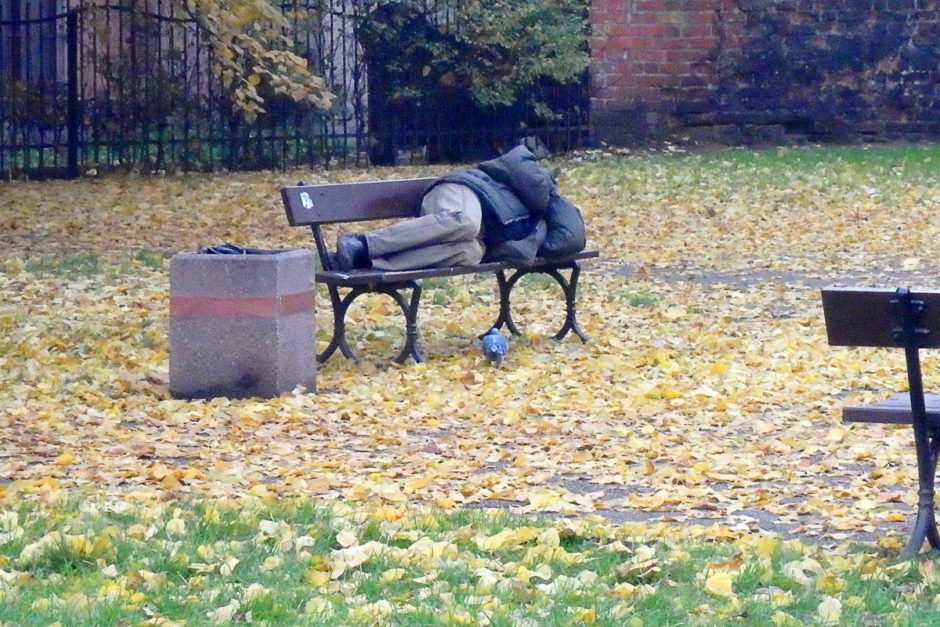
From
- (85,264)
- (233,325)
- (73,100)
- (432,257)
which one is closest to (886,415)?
(233,325)

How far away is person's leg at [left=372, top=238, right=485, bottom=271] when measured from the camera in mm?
8195

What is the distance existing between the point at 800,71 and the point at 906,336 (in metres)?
15.6

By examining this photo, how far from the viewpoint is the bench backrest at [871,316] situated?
14.9ft

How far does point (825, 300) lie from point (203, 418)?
3.20m

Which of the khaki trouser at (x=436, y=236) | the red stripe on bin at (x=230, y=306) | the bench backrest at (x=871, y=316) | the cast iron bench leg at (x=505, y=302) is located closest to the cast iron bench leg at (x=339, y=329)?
the khaki trouser at (x=436, y=236)

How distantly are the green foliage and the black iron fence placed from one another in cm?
31

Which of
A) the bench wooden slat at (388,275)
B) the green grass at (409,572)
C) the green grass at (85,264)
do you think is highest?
the bench wooden slat at (388,275)

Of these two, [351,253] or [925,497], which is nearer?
[925,497]

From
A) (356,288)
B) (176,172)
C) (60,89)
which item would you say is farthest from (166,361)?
(60,89)

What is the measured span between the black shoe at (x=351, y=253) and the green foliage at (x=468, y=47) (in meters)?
9.41

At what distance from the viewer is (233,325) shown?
737 centimetres

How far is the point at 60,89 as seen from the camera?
17797 millimetres

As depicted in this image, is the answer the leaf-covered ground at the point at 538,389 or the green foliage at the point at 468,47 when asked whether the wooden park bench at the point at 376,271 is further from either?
the green foliage at the point at 468,47

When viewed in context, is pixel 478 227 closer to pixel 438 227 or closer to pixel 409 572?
pixel 438 227
